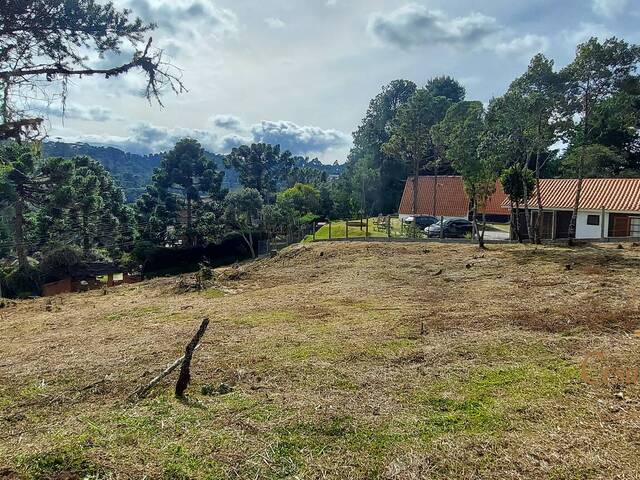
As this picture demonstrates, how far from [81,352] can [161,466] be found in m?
4.23

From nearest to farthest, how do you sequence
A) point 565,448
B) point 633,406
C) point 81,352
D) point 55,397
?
point 565,448, point 633,406, point 55,397, point 81,352

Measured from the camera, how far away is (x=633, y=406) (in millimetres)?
3850

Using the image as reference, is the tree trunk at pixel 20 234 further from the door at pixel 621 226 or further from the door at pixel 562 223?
the door at pixel 621 226

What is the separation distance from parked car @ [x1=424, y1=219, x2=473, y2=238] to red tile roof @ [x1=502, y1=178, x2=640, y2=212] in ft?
9.98

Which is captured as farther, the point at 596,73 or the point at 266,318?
the point at 596,73

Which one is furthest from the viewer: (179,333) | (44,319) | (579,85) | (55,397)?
(579,85)

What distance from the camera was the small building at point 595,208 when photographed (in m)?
20.1

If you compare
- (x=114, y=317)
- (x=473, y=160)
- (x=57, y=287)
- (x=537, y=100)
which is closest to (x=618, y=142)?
(x=537, y=100)

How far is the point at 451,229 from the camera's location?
23.7m

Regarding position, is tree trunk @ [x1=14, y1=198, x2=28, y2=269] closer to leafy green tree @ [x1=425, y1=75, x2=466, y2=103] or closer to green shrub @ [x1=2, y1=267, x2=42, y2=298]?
green shrub @ [x1=2, y1=267, x2=42, y2=298]

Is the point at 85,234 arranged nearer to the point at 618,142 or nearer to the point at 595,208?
the point at 595,208

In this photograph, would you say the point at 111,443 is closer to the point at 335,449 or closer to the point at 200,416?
the point at 200,416

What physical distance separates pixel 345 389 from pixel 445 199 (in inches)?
1310

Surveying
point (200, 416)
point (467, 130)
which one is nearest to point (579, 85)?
point (467, 130)
